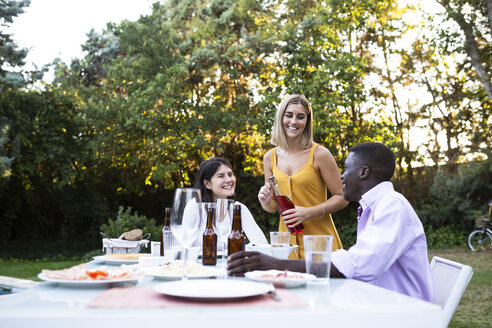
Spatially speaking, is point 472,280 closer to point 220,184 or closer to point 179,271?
point 220,184

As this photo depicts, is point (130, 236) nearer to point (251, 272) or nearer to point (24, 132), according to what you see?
point (251, 272)

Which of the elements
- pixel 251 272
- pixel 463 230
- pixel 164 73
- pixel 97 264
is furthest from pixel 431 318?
pixel 463 230

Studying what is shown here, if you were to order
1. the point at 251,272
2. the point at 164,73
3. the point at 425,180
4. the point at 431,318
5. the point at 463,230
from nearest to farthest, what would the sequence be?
the point at 431,318
the point at 251,272
the point at 164,73
the point at 463,230
the point at 425,180

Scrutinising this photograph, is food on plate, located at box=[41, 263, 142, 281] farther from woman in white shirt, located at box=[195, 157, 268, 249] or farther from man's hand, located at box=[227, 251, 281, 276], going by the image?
woman in white shirt, located at box=[195, 157, 268, 249]

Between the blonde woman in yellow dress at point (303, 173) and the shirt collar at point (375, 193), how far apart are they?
896 mm

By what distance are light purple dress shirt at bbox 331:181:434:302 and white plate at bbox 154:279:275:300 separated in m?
0.49

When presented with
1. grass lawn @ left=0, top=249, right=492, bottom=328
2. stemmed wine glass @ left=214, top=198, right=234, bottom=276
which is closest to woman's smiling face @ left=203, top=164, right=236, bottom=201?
stemmed wine glass @ left=214, top=198, right=234, bottom=276

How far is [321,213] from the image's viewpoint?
10.0ft

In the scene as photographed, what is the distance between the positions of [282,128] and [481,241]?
10.1 meters

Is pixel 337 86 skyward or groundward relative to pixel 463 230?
skyward

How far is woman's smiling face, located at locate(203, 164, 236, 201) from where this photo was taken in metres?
3.51

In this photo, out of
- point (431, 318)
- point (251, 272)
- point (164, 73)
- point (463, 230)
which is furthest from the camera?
point (463, 230)

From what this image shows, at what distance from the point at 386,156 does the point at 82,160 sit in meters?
11.4

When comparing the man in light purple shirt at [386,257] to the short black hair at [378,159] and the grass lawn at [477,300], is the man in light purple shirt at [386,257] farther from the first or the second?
the grass lawn at [477,300]
